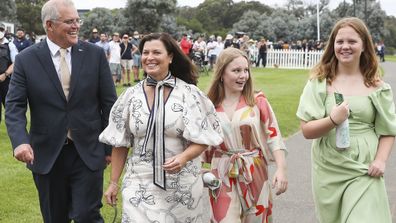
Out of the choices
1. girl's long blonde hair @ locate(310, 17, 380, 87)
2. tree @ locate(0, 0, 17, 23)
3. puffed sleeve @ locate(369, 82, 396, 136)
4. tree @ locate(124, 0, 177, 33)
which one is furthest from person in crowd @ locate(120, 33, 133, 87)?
tree @ locate(0, 0, 17, 23)

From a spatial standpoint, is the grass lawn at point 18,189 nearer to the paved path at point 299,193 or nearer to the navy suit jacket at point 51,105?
A: the navy suit jacket at point 51,105

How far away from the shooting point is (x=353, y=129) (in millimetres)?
3990

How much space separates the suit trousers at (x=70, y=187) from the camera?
4.50 metres

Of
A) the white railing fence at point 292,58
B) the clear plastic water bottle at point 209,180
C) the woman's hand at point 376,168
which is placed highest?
the woman's hand at point 376,168

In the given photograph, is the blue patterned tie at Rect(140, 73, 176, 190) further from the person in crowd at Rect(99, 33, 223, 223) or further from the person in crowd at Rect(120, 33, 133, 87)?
the person in crowd at Rect(120, 33, 133, 87)

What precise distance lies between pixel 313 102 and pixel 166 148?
1.11 meters

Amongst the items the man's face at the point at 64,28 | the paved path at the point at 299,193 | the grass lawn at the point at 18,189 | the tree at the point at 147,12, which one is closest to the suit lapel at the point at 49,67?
the man's face at the point at 64,28

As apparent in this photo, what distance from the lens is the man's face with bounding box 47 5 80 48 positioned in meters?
4.37

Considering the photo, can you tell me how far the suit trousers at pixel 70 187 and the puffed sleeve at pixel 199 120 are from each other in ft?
3.74

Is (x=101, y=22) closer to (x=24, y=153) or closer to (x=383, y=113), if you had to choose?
(x=24, y=153)

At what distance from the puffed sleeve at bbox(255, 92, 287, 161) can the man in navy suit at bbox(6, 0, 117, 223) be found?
1182mm

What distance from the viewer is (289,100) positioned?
17453mm

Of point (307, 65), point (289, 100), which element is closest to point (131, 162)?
point (289, 100)

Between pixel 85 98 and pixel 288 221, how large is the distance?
2.70 metres
